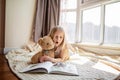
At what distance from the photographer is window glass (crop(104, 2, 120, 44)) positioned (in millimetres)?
2270

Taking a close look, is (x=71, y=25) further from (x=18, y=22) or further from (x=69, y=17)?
(x=18, y=22)

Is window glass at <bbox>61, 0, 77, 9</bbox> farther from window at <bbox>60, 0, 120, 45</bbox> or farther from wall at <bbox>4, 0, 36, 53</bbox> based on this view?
wall at <bbox>4, 0, 36, 53</bbox>

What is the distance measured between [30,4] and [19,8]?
23 centimetres

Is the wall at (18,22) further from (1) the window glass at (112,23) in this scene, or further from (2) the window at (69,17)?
(1) the window glass at (112,23)

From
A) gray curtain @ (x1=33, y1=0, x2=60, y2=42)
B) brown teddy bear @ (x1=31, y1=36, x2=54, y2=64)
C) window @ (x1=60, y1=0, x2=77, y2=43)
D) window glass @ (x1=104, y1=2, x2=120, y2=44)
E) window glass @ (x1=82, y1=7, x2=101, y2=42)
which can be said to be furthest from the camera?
Result: gray curtain @ (x1=33, y1=0, x2=60, y2=42)

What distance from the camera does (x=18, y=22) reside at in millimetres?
3158

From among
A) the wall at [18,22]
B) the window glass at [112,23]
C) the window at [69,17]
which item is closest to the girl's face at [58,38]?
the window glass at [112,23]

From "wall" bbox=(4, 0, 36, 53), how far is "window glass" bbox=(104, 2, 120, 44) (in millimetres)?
1507

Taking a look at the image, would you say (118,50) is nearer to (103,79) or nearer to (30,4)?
(103,79)

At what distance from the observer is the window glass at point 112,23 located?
7.45ft

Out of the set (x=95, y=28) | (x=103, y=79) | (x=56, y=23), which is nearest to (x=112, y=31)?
(x=95, y=28)

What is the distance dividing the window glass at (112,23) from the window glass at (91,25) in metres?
0.19

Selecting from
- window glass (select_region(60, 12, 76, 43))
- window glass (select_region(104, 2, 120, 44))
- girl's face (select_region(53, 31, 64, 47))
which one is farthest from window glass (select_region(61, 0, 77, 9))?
girl's face (select_region(53, 31, 64, 47))

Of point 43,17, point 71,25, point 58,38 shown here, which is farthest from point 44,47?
point 43,17
